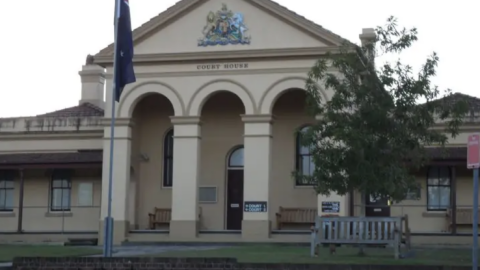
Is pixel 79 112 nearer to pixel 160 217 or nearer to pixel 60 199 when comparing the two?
pixel 60 199

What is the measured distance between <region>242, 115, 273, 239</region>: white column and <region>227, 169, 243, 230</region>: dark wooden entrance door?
316 cm

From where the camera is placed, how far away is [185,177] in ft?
104

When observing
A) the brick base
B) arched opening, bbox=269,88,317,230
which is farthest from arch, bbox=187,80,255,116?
the brick base

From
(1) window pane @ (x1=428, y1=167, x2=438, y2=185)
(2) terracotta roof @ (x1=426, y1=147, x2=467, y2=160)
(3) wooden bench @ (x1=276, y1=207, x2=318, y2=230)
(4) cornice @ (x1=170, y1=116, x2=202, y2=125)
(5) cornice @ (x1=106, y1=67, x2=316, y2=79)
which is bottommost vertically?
(3) wooden bench @ (x1=276, y1=207, x2=318, y2=230)

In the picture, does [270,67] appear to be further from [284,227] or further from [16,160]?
[16,160]

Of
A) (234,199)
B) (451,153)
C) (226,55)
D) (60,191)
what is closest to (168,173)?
(234,199)

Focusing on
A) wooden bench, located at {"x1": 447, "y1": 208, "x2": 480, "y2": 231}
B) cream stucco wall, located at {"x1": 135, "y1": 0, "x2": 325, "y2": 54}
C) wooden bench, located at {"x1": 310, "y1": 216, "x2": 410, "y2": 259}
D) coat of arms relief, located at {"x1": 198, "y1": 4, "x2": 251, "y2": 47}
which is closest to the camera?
wooden bench, located at {"x1": 310, "y1": 216, "x2": 410, "y2": 259}

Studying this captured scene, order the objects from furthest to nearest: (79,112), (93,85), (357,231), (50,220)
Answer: (93,85) < (79,112) < (50,220) < (357,231)

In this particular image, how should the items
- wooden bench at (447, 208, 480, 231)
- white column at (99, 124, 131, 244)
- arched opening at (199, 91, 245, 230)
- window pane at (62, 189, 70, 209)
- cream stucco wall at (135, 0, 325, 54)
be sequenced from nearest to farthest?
cream stucco wall at (135, 0, 325, 54), wooden bench at (447, 208, 480, 231), white column at (99, 124, 131, 244), arched opening at (199, 91, 245, 230), window pane at (62, 189, 70, 209)

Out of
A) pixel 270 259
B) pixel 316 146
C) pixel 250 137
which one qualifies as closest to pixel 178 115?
pixel 250 137

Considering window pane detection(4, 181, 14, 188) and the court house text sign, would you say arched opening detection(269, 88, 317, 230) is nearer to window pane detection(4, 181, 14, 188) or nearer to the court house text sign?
the court house text sign

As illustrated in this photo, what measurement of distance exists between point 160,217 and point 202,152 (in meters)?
2.87

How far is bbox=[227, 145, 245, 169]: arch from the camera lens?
3428cm

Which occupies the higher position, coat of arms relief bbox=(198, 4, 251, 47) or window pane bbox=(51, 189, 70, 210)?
coat of arms relief bbox=(198, 4, 251, 47)
